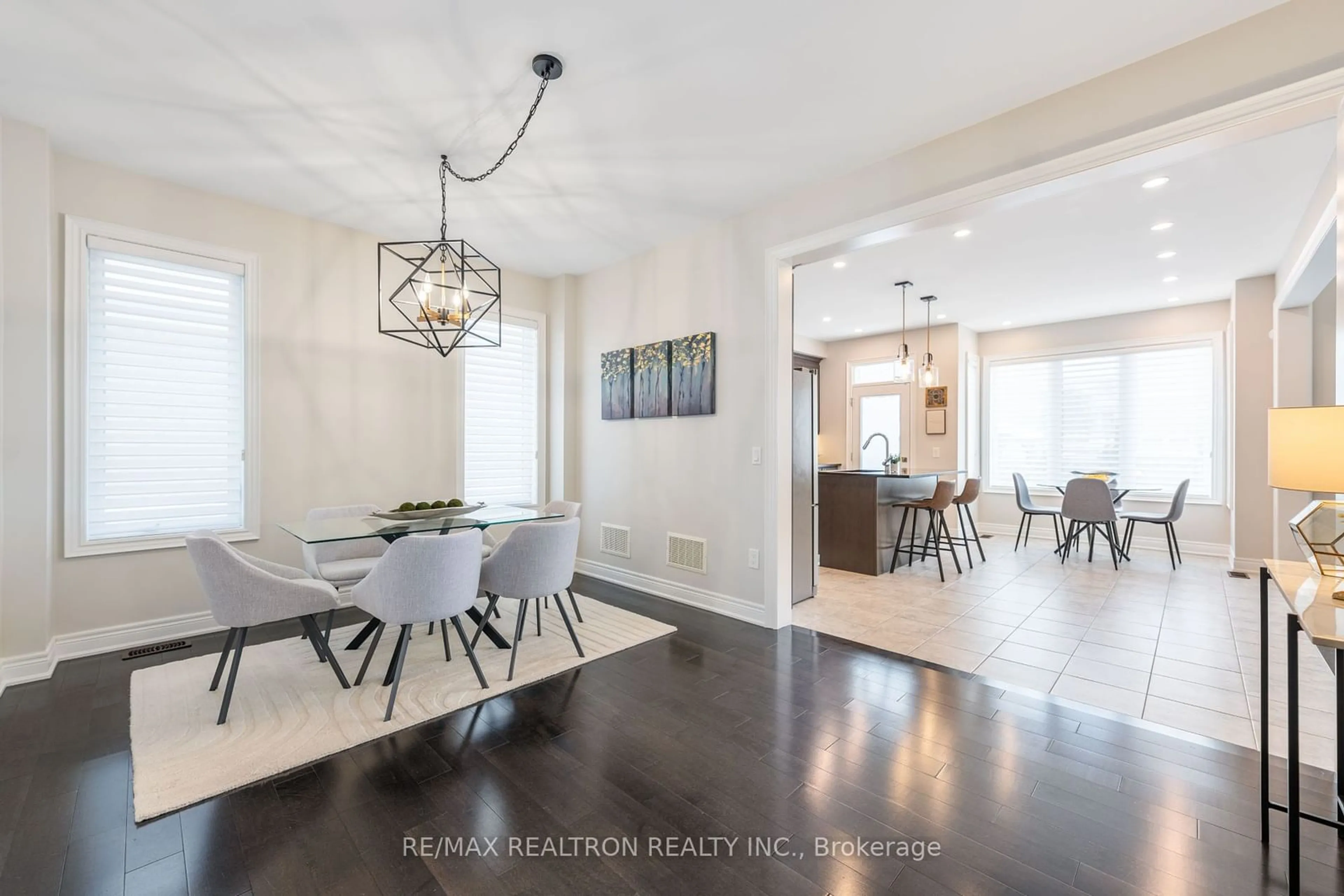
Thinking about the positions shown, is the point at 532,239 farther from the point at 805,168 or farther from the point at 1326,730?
the point at 1326,730

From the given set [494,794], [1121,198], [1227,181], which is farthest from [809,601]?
[1227,181]

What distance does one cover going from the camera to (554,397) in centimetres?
537

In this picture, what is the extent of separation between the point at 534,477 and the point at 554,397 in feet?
2.63

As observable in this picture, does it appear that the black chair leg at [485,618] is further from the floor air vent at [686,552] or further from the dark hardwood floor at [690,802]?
the floor air vent at [686,552]

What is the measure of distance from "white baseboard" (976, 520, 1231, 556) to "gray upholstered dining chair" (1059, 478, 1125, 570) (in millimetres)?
1087

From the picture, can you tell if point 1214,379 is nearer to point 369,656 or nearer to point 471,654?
point 471,654

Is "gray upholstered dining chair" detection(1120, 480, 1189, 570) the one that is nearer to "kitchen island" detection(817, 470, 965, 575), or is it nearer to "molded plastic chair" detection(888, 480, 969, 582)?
"molded plastic chair" detection(888, 480, 969, 582)

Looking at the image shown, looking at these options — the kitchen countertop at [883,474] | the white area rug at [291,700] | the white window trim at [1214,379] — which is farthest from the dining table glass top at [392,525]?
the white window trim at [1214,379]

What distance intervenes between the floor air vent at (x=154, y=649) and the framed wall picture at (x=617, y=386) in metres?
3.22

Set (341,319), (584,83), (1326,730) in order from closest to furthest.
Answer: (1326,730) → (584,83) → (341,319)

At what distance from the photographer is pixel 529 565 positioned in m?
2.93

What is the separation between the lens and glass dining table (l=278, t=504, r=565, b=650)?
268 cm

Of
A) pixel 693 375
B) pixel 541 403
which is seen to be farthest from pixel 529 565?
pixel 541 403
